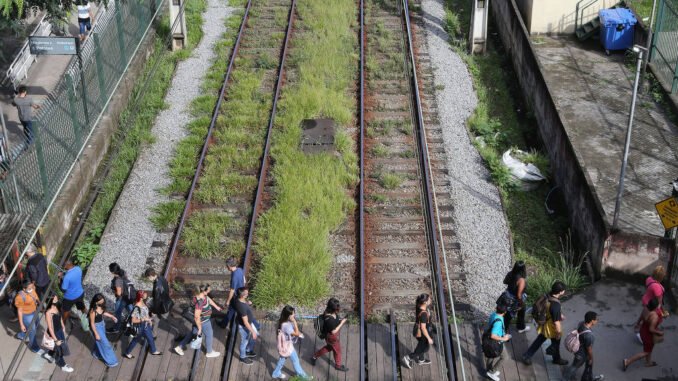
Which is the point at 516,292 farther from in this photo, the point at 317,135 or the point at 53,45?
the point at 53,45

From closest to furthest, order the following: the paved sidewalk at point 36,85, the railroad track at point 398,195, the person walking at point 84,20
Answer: the railroad track at point 398,195
the paved sidewalk at point 36,85
the person walking at point 84,20

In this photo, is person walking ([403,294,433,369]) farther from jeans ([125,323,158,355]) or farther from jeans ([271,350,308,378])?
jeans ([125,323,158,355])

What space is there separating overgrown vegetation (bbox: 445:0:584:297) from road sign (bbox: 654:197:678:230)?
1.78 meters

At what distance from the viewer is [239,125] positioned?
20.0 m

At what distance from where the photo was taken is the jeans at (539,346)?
13078 mm

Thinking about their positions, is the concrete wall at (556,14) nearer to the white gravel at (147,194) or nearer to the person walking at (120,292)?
the white gravel at (147,194)

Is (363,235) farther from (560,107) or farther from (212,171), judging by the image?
(560,107)

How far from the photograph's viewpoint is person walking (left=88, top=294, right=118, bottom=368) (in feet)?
42.2

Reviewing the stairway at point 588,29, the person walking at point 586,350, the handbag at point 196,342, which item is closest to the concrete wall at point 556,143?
the stairway at point 588,29

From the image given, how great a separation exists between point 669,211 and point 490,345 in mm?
3517

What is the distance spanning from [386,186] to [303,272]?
11.2 feet

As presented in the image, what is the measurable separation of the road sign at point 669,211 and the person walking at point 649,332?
157cm

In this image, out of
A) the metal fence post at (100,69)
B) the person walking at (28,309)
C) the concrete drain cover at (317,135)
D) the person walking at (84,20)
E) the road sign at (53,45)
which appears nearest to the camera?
the person walking at (28,309)

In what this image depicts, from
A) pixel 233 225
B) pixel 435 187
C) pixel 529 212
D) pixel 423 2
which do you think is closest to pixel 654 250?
pixel 529 212
